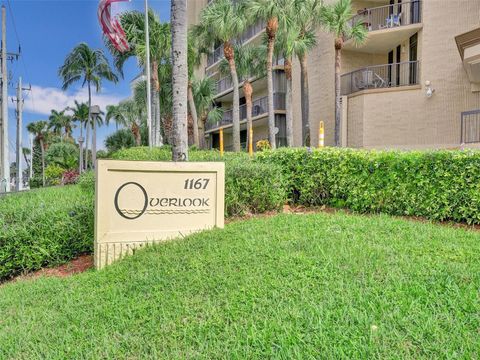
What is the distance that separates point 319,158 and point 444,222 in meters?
2.42

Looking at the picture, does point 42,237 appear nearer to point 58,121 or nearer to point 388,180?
point 388,180

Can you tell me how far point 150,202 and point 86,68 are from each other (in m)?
29.3

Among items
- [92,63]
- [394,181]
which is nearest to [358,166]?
[394,181]

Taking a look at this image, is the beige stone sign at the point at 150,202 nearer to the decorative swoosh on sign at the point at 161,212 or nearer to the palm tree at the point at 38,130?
the decorative swoosh on sign at the point at 161,212

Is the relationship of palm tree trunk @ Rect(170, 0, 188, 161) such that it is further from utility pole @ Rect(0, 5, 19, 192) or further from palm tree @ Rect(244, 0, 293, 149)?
utility pole @ Rect(0, 5, 19, 192)

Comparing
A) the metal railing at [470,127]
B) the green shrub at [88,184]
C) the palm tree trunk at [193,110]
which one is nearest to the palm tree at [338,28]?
the metal railing at [470,127]

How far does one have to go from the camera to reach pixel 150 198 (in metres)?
4.80

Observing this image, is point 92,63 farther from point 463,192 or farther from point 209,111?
point 463,192

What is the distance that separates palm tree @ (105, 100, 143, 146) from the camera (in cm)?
3963

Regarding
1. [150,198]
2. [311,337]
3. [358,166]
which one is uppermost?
[358,166]

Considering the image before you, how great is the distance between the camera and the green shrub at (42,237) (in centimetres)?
487

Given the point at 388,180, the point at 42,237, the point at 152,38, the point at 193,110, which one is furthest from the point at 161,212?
the point at 193,110

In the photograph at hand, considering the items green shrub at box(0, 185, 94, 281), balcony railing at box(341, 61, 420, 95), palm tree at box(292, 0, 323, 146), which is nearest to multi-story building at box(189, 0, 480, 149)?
balcony railing at box(341, 61, 420, 95)

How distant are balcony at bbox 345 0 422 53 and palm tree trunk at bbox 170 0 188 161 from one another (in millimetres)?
13523
